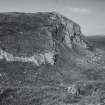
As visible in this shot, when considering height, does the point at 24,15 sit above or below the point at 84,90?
above

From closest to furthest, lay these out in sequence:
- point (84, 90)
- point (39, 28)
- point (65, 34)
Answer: point (84, 90), point (39, 28), point (65, 34)

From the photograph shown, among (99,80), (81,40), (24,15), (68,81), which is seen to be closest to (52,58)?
→ (68,81)

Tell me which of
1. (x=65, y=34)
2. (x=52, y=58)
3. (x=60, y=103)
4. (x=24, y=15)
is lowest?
(x=60, y=103)

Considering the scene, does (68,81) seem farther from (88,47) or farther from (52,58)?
(88,47)

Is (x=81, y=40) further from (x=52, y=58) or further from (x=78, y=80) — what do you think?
(x=78, y=80)

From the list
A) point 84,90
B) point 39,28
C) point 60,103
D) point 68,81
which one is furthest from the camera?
point 39,28

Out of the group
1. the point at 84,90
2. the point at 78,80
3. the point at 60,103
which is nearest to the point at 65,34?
the point at 78,80

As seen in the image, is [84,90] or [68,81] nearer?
[84,90]
